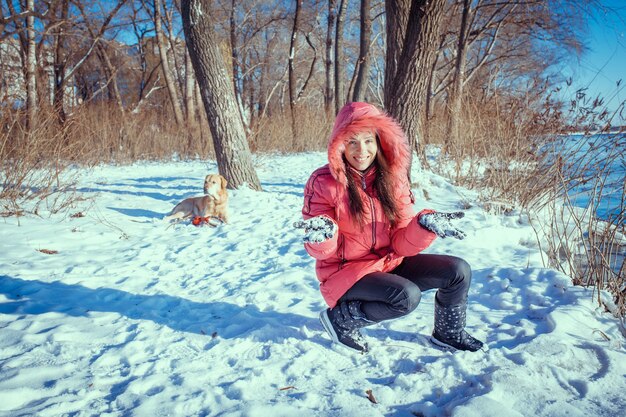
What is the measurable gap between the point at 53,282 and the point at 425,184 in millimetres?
4358

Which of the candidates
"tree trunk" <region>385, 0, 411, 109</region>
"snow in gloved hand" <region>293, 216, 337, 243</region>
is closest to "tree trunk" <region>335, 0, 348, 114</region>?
"tree trunk" <region>385, 0, 411, 109</region>

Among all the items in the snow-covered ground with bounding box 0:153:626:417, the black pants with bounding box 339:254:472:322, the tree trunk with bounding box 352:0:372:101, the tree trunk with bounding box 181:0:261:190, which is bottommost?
the snow-covered ground with bounding box 0:153:626:417

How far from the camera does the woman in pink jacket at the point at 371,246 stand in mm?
1687

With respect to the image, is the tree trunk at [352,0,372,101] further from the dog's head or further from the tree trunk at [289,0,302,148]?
the dog's head

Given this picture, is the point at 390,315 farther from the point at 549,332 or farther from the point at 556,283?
the point at 556,283

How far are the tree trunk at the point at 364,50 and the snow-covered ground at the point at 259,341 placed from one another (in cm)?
635

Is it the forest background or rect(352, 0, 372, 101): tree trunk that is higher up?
rect(352, 0, 372, 101): tree trunk

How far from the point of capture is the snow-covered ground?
4.50 feet

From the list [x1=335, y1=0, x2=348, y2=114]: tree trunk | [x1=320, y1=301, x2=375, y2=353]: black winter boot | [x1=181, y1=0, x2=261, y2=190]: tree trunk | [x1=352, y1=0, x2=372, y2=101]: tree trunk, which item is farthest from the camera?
[x1=335, y1=0, x2=348, y2=114]: tree trunk

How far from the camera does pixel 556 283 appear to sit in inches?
87.0

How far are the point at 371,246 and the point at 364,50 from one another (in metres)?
8.01

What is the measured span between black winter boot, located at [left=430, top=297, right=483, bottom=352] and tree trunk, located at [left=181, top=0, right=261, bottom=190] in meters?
3.97

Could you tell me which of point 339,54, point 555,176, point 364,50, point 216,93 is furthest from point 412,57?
point 339,54

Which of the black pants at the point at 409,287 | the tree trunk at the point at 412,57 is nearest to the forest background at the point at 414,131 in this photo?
the tree trunk at the point at 412,57
